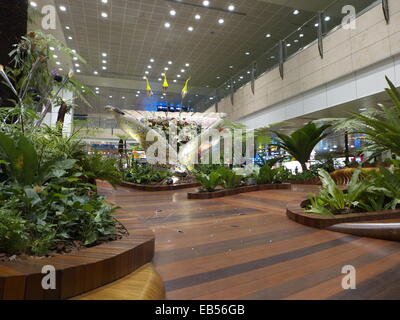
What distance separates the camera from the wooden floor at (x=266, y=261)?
100cm

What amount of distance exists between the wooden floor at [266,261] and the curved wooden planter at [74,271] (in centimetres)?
21

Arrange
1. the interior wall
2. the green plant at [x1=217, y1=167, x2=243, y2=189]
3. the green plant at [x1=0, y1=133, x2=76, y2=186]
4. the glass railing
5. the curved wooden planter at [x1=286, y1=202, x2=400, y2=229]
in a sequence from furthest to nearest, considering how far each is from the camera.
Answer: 1. the glass railing
2. the interior wall
3. the green plant at [x1=217, y1=167, x2=243, y2=189]
4. the curved wooden planter at [x1=286, y1=202, x2=400, y2=229]
5. the green plant at [x1=0, y1=133, x2=76, y2=186]

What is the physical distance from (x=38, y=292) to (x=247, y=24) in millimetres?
11762

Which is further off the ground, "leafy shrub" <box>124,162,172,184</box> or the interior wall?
the interior wall

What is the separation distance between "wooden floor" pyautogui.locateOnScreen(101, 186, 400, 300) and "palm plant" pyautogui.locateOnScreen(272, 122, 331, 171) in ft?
14.7

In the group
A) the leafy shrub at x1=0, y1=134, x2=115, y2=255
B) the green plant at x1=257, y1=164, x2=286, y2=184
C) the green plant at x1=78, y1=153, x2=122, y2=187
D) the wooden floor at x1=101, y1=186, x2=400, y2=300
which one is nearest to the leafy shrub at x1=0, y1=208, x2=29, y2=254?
the leafy shrub at x1=0, y1=134, x2=115, y2=255

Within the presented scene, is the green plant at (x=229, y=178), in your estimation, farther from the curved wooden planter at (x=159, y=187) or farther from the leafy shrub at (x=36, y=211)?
the leafy shrub at (x=36, y=211)

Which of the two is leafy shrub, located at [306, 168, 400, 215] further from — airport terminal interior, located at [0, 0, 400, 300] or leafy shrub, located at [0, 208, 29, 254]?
leafy shrub, located at [0, 208, 29, 254]

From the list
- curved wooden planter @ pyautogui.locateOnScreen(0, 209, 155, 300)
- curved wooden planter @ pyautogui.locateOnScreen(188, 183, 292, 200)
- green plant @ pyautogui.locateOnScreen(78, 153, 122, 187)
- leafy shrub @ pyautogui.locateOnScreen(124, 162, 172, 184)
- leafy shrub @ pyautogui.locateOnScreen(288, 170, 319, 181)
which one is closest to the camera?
curved wooden planter @ pyautogui.locateOnScreen(0, 209, 155, 300)

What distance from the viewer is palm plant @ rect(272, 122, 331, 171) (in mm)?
6090

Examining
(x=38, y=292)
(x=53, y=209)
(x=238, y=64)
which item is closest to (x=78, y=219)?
(x=53, y=209)

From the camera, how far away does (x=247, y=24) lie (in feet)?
34.3

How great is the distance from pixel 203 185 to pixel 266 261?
9.24ft

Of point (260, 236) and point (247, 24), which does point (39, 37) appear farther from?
point (247, 24)
